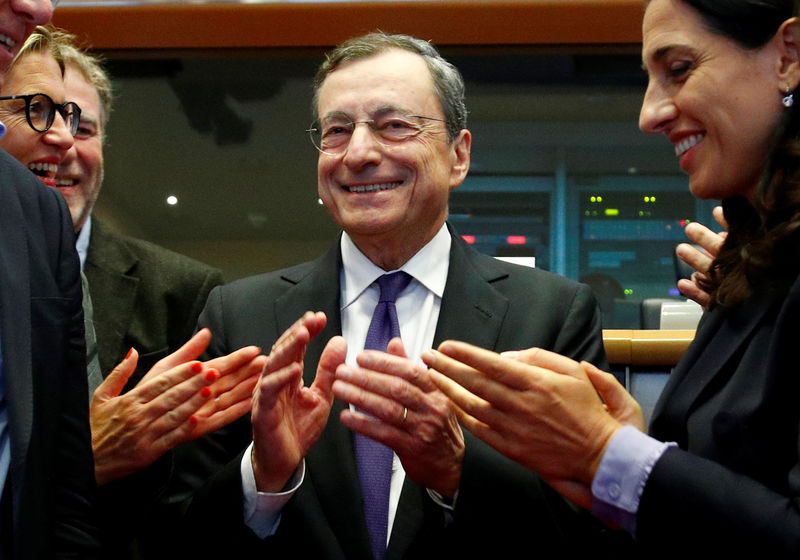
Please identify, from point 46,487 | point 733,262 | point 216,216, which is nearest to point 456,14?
point 216,216

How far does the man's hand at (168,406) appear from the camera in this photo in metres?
1.52

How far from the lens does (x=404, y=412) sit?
138 centimetres

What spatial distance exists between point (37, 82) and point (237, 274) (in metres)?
3.53

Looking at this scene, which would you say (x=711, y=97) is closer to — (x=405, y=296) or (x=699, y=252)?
(x=699, y=252)

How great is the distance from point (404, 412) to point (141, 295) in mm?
1221

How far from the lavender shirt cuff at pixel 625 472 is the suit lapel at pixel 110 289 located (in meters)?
1.41

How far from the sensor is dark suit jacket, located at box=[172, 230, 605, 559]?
149 cm

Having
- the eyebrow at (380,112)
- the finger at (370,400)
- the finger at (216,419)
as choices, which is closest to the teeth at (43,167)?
the eyebrow at (380,112)

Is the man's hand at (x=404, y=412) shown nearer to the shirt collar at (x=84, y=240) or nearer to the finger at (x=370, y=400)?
the finger at (x=370, y=400)

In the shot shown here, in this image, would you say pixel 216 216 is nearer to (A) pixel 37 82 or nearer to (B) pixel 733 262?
(A) pixel 37 82

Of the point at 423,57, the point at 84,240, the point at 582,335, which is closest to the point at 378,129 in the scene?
the point at 423,57

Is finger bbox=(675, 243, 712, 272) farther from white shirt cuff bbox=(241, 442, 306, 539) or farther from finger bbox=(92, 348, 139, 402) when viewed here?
finger bbox=(92, 348, 139, 402)

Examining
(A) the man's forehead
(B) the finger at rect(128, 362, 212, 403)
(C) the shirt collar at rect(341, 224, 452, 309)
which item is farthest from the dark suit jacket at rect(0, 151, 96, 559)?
(A) the man's forehead

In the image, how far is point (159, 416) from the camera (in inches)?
60.4
